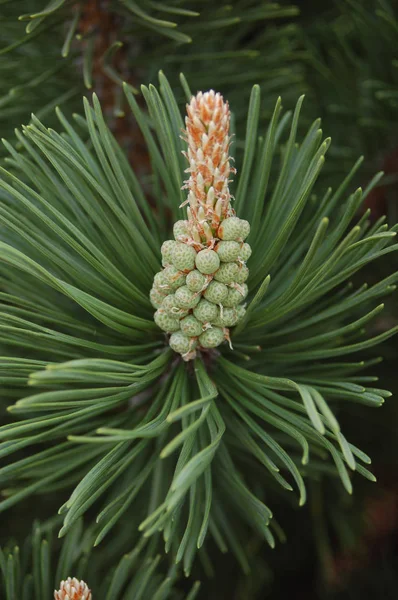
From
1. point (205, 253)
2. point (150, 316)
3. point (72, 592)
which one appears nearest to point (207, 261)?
point (205, 253)

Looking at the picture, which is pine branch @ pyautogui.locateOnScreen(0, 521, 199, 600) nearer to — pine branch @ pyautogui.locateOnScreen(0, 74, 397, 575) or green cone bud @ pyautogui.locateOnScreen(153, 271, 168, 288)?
pine branch @ pyautogui.locateOnScreen(0, 74, 397, 575)

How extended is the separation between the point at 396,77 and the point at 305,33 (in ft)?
0.57

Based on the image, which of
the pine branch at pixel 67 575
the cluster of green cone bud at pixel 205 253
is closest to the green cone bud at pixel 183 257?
the cluster of green cone bud at pixel 205 253

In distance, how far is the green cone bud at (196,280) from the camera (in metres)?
0.62

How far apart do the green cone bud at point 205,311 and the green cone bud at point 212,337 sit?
0.02 meters

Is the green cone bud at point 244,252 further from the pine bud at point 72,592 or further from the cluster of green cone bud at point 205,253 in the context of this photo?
the pine bud at point 72,592

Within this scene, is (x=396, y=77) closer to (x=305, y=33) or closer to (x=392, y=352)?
(x=305, y=33)

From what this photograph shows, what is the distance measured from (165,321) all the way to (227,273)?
8cm

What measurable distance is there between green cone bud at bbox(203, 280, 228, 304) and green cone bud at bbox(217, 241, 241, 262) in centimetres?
3

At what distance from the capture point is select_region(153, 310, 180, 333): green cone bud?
0.67 m

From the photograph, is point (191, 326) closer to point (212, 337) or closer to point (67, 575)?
point (212, 337)

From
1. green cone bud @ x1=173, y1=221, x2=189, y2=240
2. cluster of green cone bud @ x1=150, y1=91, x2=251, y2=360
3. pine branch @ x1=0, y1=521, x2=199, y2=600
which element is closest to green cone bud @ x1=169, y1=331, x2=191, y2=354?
cluster of green cone bud @ x1=150, y1=91, x2=251, y2=360

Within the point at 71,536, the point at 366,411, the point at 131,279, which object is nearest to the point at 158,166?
the point at 131,279

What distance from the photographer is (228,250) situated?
0.61 m
